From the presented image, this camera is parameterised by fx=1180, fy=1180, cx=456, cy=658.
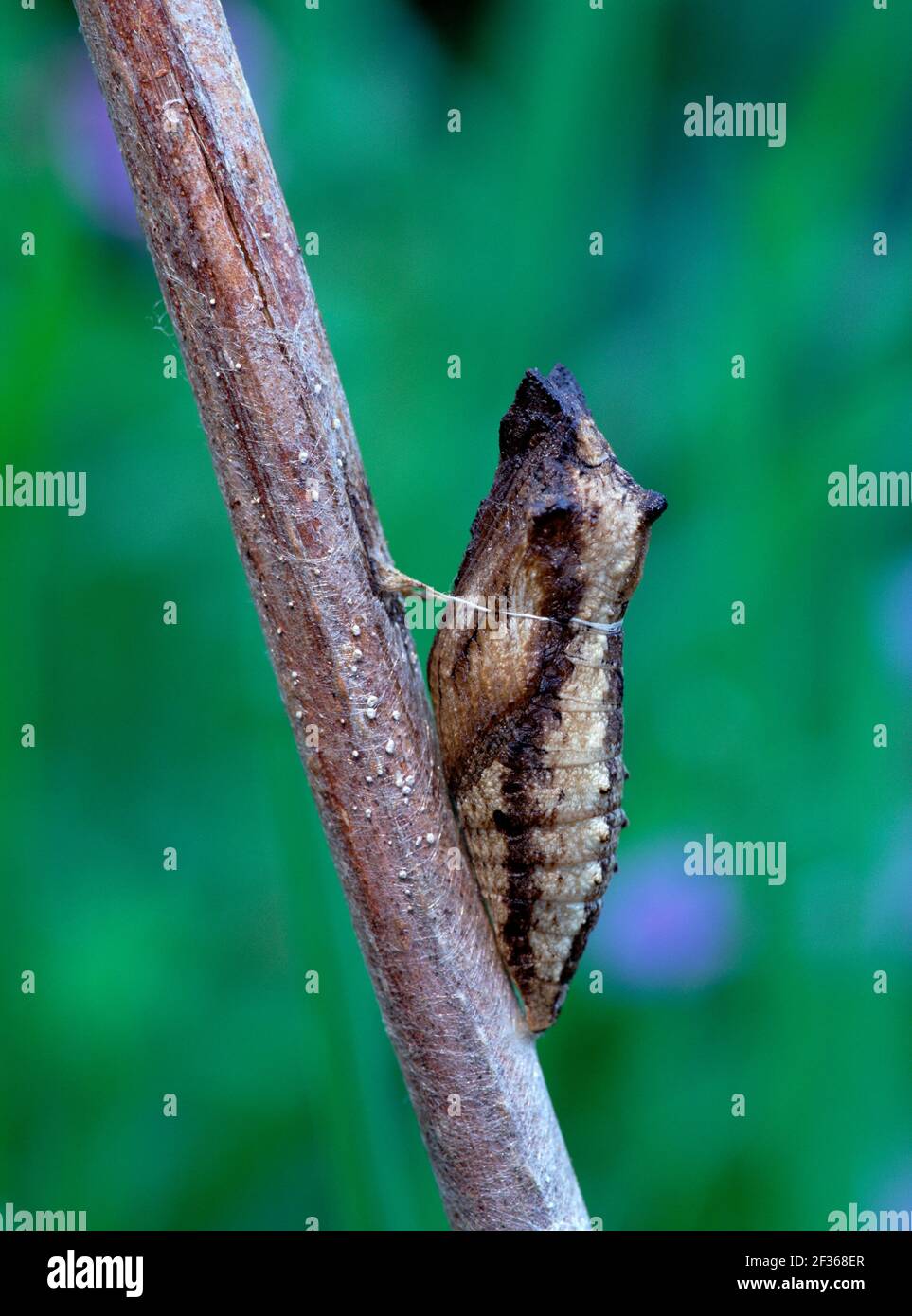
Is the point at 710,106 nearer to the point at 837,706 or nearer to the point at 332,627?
the point at 837,706

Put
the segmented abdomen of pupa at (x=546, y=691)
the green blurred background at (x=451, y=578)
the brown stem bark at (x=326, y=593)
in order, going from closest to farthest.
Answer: the brown stem bark at (x=326, y=593)
the segmented abdomen of pupa at (x=546, y=691)
the green blurred background at (x=451, y=578)

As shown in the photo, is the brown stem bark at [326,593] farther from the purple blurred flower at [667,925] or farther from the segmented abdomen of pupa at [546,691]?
the purple blurred flower at [667,925]

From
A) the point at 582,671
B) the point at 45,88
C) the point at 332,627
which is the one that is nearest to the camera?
the point at 332,627

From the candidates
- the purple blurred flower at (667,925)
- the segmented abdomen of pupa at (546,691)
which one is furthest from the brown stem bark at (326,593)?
the purple blurred flower at (667,925)

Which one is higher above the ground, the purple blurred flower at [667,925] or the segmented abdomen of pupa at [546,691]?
the segmented abdomen of pupa at [546,691]

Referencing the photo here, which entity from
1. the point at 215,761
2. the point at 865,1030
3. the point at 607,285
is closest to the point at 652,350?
the point at 607,285

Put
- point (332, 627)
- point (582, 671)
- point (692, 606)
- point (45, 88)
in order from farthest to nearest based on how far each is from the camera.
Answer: point (692, 606), point (45, 88), point (582, 671), point (332, 627)
